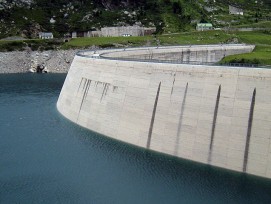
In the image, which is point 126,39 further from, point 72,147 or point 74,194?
point 74,194

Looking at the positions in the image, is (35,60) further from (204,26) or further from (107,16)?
(204,26)

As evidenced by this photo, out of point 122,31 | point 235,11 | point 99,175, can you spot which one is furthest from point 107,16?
point 99,175

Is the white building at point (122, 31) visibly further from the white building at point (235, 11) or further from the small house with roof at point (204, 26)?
the white building at point (235, 11)

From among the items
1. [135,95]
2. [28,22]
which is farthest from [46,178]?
[28,22]

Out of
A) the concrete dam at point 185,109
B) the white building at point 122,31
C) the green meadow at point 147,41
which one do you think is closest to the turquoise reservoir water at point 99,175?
the concrete dam at point 185,109

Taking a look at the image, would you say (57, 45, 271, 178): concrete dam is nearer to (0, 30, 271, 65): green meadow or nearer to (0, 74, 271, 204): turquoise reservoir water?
(0, 74, 271, 204): turquoise reservoir water

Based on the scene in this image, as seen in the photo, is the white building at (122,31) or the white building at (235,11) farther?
the white building at (235,11)
